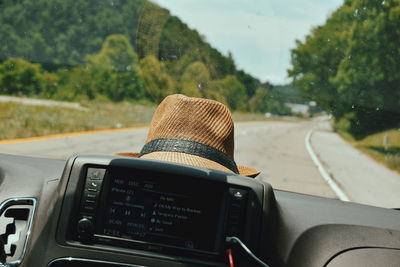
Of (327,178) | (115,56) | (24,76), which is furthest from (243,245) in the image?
(327,178)

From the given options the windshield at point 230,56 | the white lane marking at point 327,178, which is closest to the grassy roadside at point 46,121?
the windshield at point 230,56

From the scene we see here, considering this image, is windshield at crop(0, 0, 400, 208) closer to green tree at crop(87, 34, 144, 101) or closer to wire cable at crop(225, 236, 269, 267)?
green tree at crop(87, 34, 144, 101)

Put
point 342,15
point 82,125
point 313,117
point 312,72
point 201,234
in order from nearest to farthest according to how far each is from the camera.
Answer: point 201,234 → point 342,15 → point 312,72 → point 313,117 → point 82,125

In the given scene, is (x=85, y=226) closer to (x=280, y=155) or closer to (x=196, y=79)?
(x=196, y=79)

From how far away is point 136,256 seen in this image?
205 cm

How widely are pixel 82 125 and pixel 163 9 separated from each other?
574 cm

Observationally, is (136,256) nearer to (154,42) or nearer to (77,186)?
(77,186)

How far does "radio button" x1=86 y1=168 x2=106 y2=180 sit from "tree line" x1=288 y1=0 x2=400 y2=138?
74 centimetres

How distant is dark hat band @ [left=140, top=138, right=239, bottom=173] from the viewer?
232 cm

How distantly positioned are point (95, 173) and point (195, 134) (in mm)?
414

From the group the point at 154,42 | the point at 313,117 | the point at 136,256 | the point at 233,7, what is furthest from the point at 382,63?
the point at 136,256

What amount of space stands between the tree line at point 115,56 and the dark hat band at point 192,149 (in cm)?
16

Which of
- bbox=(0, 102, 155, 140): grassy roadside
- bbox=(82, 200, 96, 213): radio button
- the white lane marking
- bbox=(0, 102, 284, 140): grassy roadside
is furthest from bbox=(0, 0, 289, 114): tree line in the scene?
the white lane marking

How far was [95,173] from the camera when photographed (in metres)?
2.11
